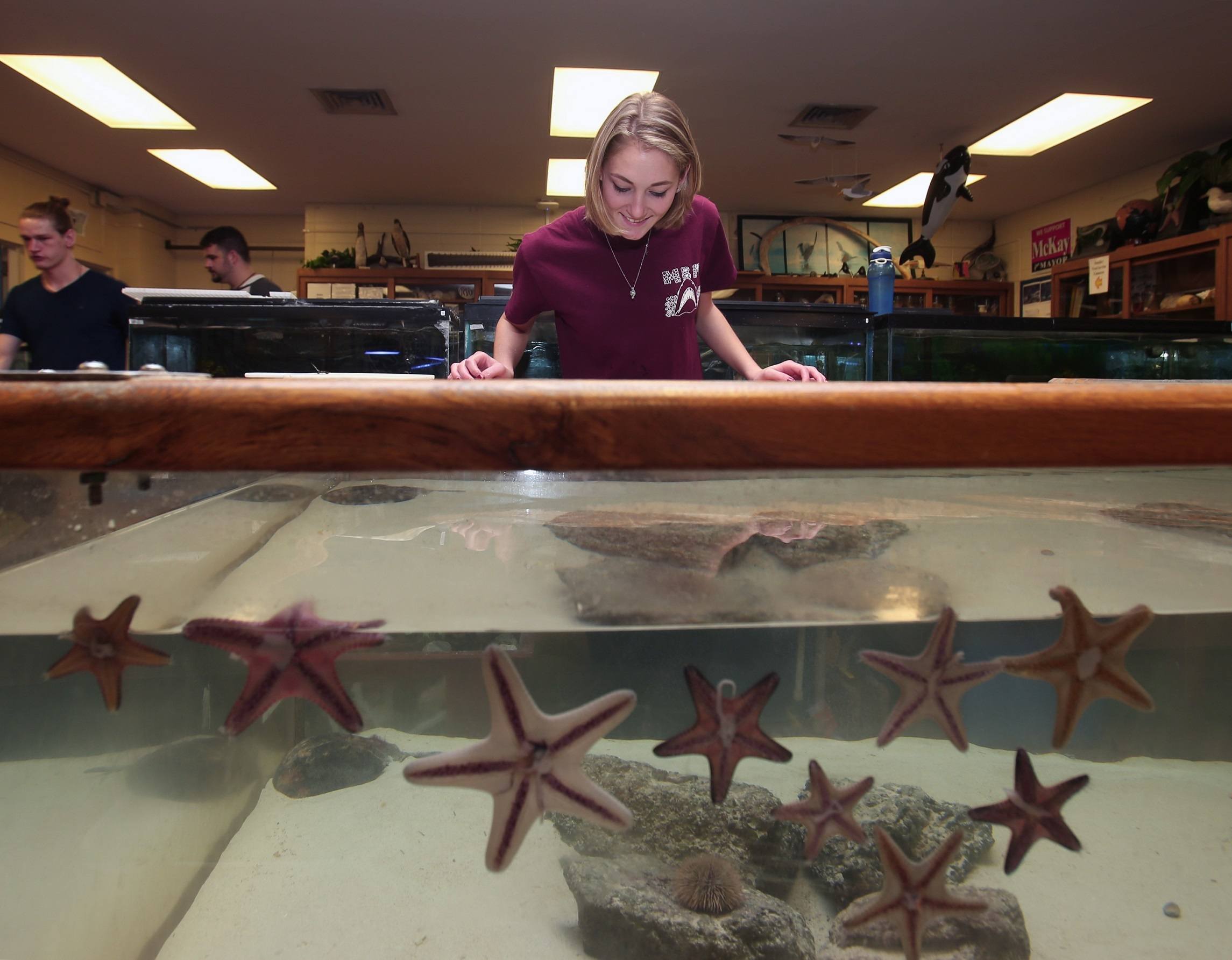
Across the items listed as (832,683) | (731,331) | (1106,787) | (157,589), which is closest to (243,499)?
(157,589)

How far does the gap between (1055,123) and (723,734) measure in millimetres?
6189

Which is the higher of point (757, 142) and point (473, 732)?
point (757, 142)

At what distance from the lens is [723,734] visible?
57 cm

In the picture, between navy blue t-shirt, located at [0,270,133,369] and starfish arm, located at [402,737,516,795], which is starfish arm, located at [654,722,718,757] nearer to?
starfish arm, located at [402,737,516,795]

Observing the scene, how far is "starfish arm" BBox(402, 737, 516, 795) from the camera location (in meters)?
0.51

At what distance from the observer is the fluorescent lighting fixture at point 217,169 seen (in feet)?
20.2

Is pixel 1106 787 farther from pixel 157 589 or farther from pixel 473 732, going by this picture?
pixel 157 589

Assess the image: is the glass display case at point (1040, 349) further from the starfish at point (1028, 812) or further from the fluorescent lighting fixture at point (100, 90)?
the fluorescent lighting fixture at point (100, 90)

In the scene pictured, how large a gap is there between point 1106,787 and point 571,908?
1.47ft

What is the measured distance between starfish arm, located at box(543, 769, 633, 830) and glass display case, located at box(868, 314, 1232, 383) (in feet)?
Result: 7.42

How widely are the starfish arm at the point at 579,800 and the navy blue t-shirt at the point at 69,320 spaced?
2939 mm

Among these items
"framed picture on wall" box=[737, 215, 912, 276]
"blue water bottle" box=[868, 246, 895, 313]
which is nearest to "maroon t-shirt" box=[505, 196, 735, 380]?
"blue water bottle" box=[868, 246, 895, 313]

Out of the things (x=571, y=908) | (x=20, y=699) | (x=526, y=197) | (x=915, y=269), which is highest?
(x=526, y=197)

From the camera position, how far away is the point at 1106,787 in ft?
2.02
